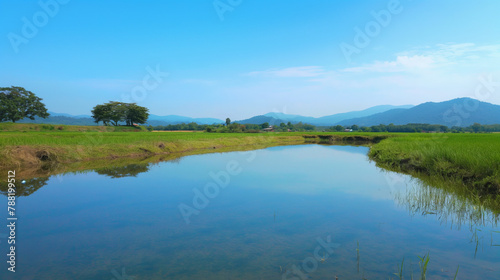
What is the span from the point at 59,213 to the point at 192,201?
10.5 feet

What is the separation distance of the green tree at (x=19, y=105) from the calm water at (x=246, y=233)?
3884cm

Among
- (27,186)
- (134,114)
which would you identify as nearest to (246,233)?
(27,186)

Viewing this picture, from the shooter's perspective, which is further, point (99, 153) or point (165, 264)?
point (99, 153)

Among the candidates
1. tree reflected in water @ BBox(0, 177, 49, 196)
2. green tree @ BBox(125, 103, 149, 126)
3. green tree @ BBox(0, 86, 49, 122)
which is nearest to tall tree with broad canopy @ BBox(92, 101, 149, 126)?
green tree @ BBox(125, 103, 149, 126)

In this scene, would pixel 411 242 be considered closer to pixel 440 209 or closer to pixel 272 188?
pixel 440 209

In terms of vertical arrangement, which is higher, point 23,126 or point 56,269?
point 23,126

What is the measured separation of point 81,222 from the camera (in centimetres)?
577

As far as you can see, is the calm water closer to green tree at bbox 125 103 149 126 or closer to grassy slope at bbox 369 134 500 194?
grassy slope at bbox 369 134 500 194

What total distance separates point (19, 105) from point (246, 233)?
4875 cm

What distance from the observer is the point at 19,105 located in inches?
1531

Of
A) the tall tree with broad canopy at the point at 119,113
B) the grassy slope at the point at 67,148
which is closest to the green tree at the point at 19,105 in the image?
the tall tree with broad canopy at the point at 119,113

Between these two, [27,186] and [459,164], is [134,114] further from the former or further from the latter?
[459,164]

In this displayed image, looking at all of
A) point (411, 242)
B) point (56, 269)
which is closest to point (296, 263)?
point (411, 242)

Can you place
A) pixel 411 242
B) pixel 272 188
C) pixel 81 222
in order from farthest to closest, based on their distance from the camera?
1. pixel 272 188
2. pixel 81 222
3. pixel 411 242
